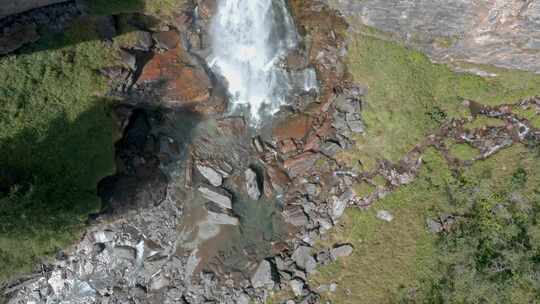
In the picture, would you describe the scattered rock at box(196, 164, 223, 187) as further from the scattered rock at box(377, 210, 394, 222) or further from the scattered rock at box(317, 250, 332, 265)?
the scattered rock at box(377, 210, 394, 222)

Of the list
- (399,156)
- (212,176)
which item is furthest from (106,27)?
(399,156)

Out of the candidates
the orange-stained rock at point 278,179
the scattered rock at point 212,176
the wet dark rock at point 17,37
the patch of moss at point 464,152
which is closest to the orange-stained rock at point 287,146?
the orange-stained rock at point 278,179

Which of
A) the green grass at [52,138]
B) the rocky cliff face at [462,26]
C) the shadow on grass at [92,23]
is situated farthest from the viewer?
the shadow on grass at [92,23]

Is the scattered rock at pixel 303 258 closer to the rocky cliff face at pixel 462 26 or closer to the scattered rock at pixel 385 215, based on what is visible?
the scattered rock at pixel 385 215

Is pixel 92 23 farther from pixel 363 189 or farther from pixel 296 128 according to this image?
pixel 363 189

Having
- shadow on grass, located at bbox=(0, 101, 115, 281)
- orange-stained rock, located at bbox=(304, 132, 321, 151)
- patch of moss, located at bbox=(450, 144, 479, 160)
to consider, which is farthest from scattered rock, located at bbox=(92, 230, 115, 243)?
patch of moss, located at bbox=(450, 144, 479, 160)

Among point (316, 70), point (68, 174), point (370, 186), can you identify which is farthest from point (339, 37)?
point (68, 174)
